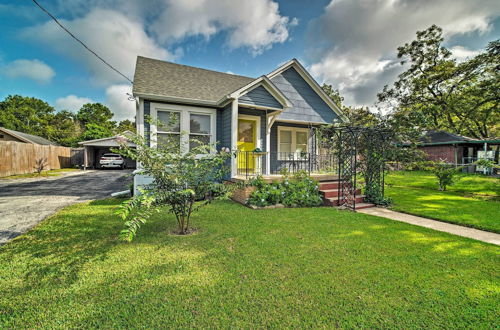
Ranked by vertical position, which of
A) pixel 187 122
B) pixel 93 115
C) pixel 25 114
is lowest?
pixel 187 122

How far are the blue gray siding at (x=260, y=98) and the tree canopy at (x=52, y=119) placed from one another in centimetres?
2818

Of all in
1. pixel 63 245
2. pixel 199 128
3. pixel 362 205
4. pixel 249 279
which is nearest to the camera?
pixel 249 279

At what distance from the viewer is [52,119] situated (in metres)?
36.8

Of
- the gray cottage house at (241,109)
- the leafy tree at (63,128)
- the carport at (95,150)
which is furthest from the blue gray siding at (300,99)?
the leafy tree at (63,128)

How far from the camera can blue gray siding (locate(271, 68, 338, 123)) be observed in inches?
385

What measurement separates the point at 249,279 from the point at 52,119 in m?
49.1

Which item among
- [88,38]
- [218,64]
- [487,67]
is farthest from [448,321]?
[487,67]

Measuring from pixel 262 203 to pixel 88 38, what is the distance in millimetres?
9041

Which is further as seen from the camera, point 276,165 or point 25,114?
point 25,114

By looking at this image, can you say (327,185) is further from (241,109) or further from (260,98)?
(241,109)

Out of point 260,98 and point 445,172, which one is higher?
point 260,98

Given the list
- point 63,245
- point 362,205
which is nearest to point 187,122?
point 63,245

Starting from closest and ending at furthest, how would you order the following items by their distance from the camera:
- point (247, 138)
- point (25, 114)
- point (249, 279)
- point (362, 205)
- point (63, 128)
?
point (249, 279)
point (362, 205)
point (247, 138)
point (63, 128)
point (25, 114)

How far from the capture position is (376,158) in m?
6.83
